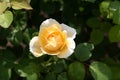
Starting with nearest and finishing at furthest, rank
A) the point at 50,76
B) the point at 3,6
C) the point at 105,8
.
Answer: the point at 3,6 < the point at 50,76 < the point at 105,8

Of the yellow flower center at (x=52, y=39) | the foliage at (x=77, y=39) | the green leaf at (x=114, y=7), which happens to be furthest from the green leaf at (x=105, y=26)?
the yellow flower center at (x=52, y=39)

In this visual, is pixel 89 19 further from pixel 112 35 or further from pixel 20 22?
pixel 20 22

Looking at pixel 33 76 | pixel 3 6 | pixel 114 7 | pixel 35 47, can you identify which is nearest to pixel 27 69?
pixel 33 76

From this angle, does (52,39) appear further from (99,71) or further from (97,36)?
(97,36)

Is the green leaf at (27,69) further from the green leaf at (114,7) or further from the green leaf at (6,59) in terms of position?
the green leaf at (114,7)

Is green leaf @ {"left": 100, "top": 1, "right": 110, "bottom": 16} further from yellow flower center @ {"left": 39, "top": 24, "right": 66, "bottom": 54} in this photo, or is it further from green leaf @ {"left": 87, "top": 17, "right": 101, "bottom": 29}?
yellow flower center @ {"left": 39, "top": 24, "right": 66, "bottom": 54}
